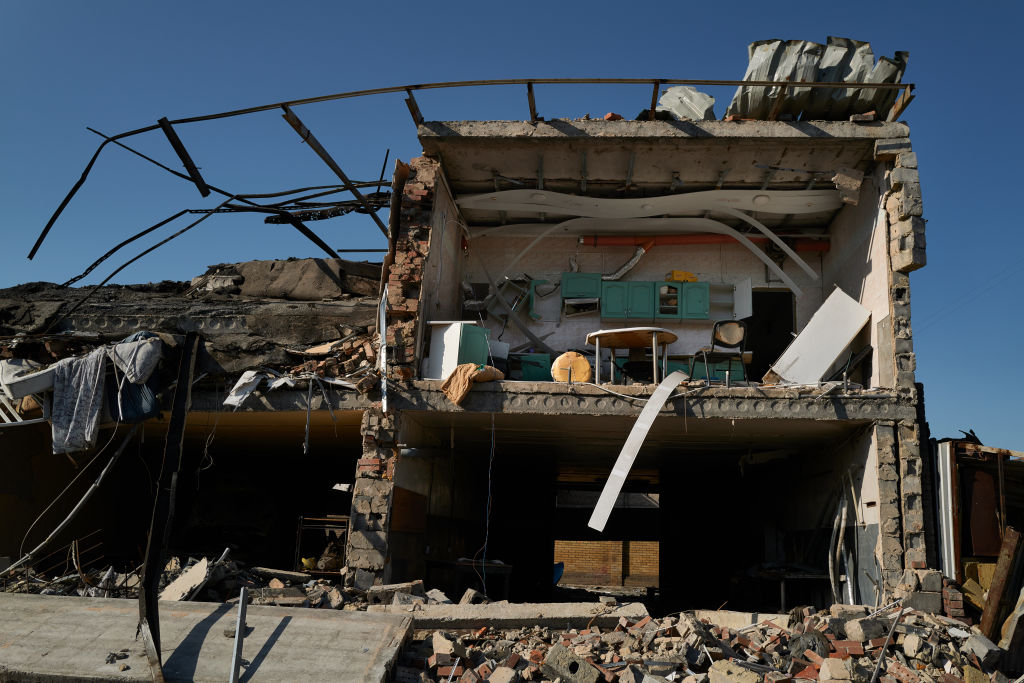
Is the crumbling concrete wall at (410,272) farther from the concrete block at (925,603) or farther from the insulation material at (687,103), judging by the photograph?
the concrete block at (925,603)

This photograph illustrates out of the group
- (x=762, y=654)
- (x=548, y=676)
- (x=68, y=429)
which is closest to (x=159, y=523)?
(x=68, y=429)

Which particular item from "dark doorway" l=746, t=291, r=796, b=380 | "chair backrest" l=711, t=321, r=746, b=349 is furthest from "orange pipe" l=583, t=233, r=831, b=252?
"chair backrest" l=711, t=321, r=746, b=349

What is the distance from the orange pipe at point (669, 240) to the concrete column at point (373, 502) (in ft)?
17.0

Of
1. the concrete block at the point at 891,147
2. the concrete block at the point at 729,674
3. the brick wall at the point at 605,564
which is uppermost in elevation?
the concrete block at the point at 891,147

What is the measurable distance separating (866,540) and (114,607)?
8.86 metres

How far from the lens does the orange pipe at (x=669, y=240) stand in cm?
1278

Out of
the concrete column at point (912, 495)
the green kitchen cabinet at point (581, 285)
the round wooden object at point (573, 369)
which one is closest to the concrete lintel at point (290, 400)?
the round wooden object at point (573, 369)

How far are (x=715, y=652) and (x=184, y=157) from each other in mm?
9920

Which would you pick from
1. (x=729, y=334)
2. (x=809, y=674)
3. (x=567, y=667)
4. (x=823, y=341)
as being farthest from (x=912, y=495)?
(x=567, y=667)

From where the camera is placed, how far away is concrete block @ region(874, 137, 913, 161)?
1025 centimetres

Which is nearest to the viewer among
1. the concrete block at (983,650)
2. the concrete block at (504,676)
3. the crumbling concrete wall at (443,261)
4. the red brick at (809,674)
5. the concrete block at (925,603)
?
the concrete block at (504,676)

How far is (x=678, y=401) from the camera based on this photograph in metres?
9.80

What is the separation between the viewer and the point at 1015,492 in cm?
1032

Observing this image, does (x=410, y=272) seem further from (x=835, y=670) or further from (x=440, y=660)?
(x=835, y=670)
